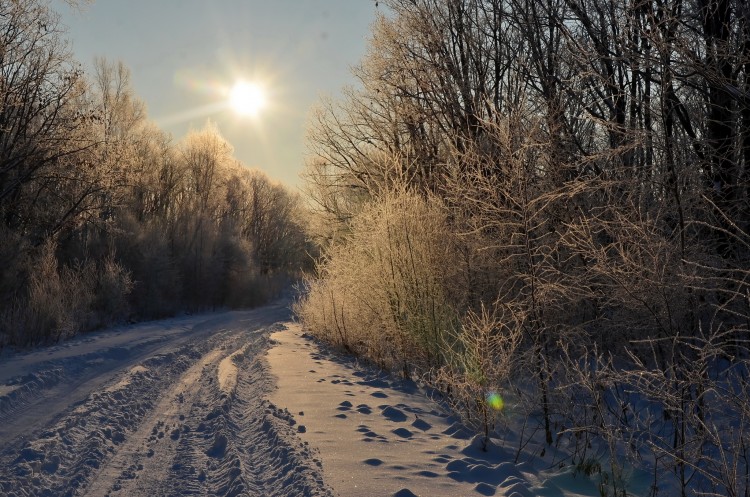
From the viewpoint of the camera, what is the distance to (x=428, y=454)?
5.29m

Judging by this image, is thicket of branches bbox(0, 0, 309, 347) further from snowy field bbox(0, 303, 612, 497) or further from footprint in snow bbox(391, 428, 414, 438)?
A: footprint in snow bbox(391, 428, 414, 438)

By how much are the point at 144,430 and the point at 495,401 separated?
377cm

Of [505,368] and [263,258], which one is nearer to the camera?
[505,368]

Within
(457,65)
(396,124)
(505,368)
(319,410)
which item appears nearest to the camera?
(505,368)

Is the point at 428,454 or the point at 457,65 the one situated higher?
the point at 457,65

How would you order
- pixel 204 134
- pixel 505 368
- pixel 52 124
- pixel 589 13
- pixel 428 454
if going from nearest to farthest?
pixel 428 454 → pixel 505 368 → pixel 589 13 → pixel 52 124 → pixel 204 134

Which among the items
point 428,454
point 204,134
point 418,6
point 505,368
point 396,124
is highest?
point 204,134

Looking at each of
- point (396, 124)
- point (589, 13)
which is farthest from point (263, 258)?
point (589, 13)

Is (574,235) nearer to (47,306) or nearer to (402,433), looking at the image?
(402,433)

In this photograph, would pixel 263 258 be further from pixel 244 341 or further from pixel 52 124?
pixel 244 341

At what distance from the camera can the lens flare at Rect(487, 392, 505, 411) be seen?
6270 mm

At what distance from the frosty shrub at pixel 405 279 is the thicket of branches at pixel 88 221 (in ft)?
24.5

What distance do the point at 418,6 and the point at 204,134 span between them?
29.4 metres

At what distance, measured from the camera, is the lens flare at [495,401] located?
6270 mm
